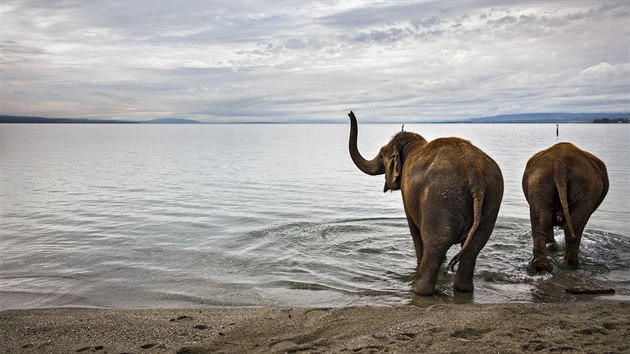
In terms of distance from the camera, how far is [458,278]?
8.79 metres

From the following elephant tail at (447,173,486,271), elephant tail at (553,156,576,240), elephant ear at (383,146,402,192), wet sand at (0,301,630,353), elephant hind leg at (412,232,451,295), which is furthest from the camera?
elephant ear at (383,146,402,192)

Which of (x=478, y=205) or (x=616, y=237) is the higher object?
(x=478, y=205)

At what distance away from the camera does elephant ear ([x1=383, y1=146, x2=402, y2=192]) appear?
9664 mm

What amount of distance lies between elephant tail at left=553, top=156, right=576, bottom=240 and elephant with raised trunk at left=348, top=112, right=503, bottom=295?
6.18 ft

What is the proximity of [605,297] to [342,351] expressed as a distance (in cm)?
510

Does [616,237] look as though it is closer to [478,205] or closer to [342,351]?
[478,205]

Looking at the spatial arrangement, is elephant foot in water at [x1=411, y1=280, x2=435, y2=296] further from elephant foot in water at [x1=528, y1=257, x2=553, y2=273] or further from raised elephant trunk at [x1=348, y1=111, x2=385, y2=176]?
raised elephant trunk at [x1=348, y1=111, x2=385, y2=176]

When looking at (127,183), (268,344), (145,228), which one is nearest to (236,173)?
(127,183)

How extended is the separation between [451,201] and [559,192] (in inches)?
112

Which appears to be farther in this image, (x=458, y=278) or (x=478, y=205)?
(x=458, y=278)

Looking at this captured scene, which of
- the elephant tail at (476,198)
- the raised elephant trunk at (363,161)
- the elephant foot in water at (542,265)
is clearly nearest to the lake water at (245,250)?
the elephant foot in water at (542,265)

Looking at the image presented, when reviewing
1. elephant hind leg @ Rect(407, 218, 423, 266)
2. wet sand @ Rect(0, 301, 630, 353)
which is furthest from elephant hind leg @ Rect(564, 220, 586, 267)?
elephant hind leg @ Rect(407, 218, 423, 266)

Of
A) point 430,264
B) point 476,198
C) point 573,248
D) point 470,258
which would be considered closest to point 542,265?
point 573,248

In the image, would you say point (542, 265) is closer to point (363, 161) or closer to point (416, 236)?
point (416, 236)
